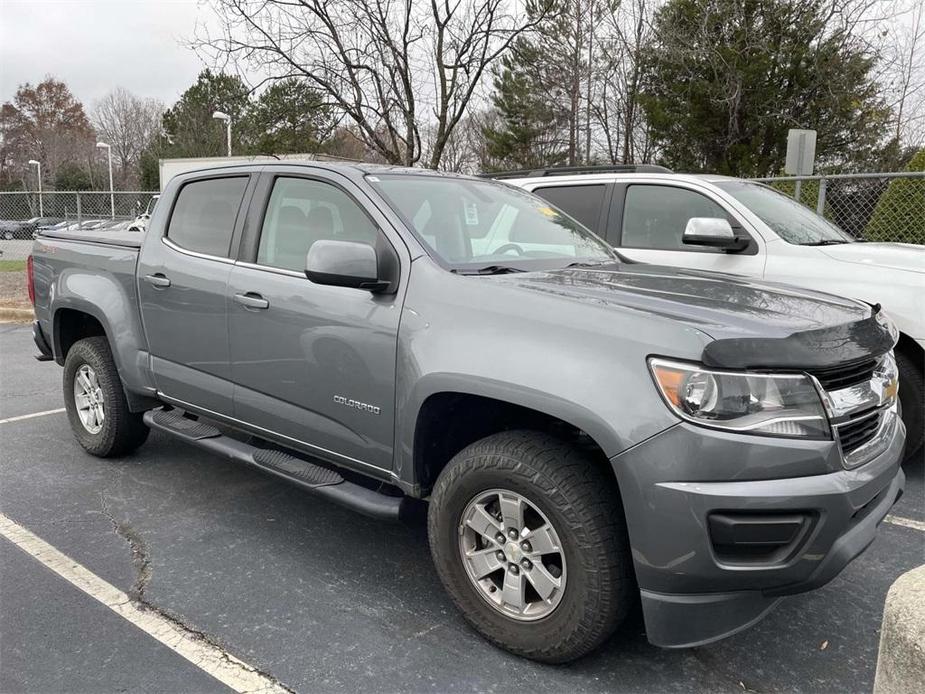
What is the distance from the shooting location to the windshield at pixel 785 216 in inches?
203

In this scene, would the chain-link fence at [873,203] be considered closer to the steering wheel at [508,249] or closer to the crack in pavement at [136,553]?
the steering wheel at [508,249]

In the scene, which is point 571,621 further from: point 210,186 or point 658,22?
point 658,22

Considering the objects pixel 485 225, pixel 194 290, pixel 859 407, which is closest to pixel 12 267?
pixel 194 290

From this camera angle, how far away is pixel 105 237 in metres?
4.59

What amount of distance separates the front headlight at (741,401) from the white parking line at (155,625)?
1.59m

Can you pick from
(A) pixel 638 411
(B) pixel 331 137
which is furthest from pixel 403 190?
(B) pixel 331 137

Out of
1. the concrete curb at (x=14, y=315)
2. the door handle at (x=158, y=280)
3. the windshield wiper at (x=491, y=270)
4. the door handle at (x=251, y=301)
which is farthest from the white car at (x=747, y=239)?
the concrete curb at (x=14, y=315)

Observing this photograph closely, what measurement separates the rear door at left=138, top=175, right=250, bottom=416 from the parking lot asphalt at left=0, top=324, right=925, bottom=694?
0.68 meters

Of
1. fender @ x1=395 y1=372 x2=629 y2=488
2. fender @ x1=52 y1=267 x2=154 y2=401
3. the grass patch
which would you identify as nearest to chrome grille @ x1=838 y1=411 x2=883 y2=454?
fender @ x1=395 y1=372 x2=629 y2=488

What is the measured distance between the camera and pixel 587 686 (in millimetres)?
2475

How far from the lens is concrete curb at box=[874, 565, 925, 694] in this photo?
1.70m

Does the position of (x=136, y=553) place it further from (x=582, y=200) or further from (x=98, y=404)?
(x=582, y=200)

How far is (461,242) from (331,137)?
481 inches

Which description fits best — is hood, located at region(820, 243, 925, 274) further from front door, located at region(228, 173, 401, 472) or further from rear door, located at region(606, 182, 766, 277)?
front door, located at region(228, 173, 401, 472)
